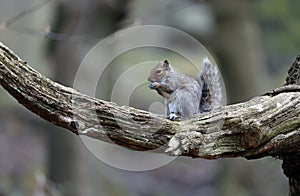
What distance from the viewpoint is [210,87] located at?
1162mm

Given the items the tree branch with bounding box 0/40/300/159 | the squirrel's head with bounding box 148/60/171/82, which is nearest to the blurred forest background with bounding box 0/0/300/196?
the squirrel's head with bounding box 148/60/171/82

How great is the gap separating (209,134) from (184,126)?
0.04m

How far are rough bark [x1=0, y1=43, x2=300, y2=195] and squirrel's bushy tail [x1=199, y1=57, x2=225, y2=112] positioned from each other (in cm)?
8

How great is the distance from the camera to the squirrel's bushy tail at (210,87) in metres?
1.16

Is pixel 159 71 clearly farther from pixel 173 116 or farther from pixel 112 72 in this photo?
pixel 112 72

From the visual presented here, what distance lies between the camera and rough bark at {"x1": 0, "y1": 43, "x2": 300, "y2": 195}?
0.98 m

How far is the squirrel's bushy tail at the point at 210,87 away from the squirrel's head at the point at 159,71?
0.08 metres

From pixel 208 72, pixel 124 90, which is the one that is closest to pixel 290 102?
pixel 208 72

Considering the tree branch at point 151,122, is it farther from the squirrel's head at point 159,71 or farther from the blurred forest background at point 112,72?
the blurred forest background at point 112,72

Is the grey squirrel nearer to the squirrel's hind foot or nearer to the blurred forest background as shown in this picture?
the squirrel's hind foot

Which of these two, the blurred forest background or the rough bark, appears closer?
the rough bark

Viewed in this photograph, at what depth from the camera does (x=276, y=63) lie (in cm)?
673

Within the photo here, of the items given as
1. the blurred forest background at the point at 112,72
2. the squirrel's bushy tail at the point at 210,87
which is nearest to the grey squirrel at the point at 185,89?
the squirrel's bushy tail at the point at 210,87

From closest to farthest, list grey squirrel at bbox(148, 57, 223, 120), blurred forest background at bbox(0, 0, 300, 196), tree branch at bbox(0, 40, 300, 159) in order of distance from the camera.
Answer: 1. tree branch at bbox(0, 40, 300, 159)
2. grey squirrel at bbox(148, 57, 223, 120)
3. blurred forest background at bbox(0, 0, 300, 196)
